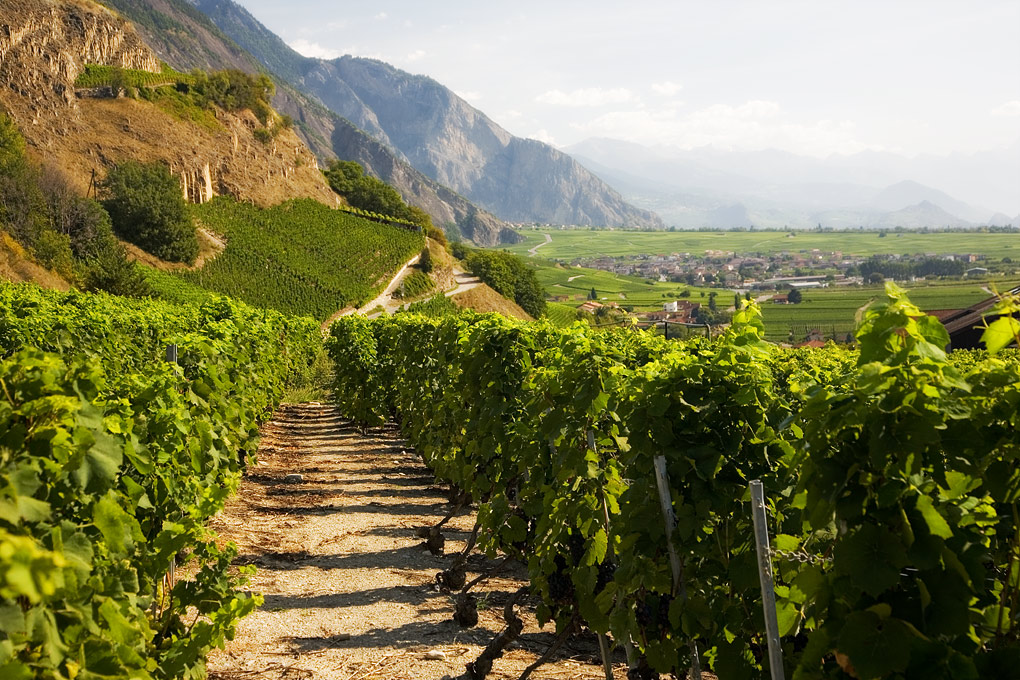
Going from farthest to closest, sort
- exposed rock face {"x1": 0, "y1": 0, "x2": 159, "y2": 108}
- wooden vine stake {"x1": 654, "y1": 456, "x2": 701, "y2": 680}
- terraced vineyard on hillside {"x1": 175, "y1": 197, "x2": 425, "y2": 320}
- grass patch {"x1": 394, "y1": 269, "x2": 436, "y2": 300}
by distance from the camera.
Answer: grass patch {"x1": 394, "y1": 269, "x2": 436, "y2": 300}
exposed rock face {"x1": 0, "y1": 0, "x2": 159, "y2": 108}
terraced vineyard on hillside {"x1": 175, "y1": 197, "x2": 425, "y2": 320}
wooden vine stake {"x1": 654, "y1": 456, "x2": 701, "y2": 680}

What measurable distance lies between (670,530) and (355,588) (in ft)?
14.8

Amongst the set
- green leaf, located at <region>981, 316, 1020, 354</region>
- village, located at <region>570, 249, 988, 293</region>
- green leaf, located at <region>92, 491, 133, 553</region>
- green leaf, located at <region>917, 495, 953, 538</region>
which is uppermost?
village, located at <region>570, 249, 988, 293</region>

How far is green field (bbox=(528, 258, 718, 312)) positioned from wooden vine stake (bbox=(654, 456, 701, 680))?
93.6 metres

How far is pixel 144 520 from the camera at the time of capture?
4578mm

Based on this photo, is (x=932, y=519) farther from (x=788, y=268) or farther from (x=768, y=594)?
(x=788, y=268)

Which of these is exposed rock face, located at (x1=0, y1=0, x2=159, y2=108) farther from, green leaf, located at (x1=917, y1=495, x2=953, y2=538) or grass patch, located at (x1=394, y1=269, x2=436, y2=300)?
green leaf, located at (x1=917, y1=495, x2=953, y2=538)

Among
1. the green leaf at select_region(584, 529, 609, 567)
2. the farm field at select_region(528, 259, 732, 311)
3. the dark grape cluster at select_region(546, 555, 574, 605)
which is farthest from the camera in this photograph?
the farm field at select_region(528, 259, 732, 311)

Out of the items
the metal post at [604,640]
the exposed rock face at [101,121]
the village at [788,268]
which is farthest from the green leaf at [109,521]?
the village at [788,268]

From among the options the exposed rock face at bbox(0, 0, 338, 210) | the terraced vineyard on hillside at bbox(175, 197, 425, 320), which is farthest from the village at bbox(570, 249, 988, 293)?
the exposed rock face at bbox(0, 0, 338, 210)

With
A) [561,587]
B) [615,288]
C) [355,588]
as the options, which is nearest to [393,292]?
[355,588]

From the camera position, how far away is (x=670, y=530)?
3.42 m

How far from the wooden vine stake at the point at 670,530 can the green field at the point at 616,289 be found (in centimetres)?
9360

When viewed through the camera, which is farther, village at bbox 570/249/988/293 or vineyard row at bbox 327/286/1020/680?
village at bbox 570/249/988/293

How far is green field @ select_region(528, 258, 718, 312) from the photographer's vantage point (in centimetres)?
11019
